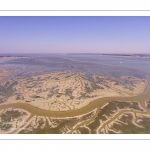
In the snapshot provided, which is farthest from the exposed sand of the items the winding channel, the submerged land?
the winding channel

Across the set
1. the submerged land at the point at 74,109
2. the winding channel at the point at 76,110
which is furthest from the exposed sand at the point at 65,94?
the winding channel at the point at 76,110

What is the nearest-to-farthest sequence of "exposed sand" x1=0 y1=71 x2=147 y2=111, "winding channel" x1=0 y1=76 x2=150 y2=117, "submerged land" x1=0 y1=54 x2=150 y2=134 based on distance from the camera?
"submerged land" x1=0 y1=54 x2=150 y2=134 < "winding channel" x1=0 y1=76 x2=150 y2=117 < "exposed sand" x1=0 y1=71 x2=147 y2=111

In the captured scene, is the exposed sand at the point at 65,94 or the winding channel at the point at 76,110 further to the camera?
the exposed sand at the point at 65,94

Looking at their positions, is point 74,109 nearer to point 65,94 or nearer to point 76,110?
point 76,110

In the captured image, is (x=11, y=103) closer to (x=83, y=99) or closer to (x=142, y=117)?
(x=83, y=99)

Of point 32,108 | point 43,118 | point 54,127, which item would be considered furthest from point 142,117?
point 32,108

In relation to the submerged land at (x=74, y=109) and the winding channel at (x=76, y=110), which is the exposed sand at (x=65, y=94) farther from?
the winding channel at (x=76, y=110)

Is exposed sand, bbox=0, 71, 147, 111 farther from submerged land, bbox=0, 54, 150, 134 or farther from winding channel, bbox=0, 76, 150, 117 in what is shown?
winding channel, bbox=0, 76, 150, 117

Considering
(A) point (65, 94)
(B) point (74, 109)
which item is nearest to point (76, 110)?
(B) point (74, 109)

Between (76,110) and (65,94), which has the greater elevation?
(65,94)

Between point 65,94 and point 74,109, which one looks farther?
point 65,94

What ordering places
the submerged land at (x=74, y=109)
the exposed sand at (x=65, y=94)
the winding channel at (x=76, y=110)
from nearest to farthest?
1. the submerged land at (x=74, y=109)
2. the winding channel at (x=76, y=110)
3. the exposed sand at (x=65, y=94)
